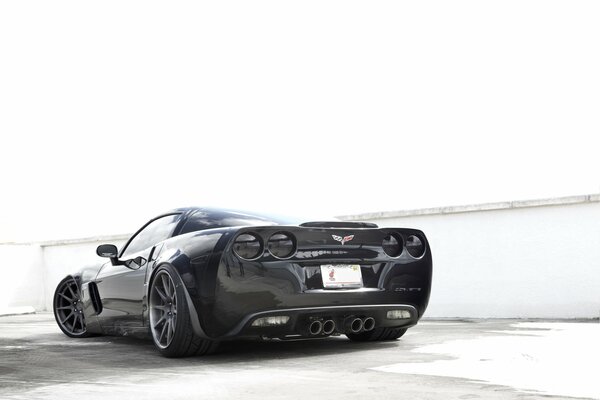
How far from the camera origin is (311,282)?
5750mm

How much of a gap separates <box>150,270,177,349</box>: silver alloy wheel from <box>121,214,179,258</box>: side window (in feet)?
1.90

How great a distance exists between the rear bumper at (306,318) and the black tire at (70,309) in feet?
10.1

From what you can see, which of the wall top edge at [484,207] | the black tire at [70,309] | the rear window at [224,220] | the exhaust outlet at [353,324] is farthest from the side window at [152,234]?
the wall top edge at [484,207]

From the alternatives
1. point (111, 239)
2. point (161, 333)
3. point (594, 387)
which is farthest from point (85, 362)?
point (111, 239)

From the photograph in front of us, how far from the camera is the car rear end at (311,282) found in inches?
219

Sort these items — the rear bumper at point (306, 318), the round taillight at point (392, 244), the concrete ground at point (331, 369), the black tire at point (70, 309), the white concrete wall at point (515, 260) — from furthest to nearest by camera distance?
the white concrete wall at point (515, 260)
the black tire at point (70, 309)
the round taillight at point (392, 244)
the rear bumper at point (306, 318)
the concrete ground at point (331, 369)

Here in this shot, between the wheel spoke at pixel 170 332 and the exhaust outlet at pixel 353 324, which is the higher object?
the wheel spoke at pixel 170 332

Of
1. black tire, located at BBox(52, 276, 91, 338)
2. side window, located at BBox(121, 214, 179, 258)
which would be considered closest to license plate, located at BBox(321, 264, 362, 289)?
side window, located at BBox(121, 214, 179, 258)

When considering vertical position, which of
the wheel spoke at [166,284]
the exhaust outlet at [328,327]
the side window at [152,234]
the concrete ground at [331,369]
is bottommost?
the concrete ground at [331,369]

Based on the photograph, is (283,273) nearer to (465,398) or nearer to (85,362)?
(85,362)

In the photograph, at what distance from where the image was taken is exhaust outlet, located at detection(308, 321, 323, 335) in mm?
5739

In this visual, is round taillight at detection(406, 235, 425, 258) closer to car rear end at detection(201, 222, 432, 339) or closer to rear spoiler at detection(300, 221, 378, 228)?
car rear end at detection(201, 222, 432, 339)

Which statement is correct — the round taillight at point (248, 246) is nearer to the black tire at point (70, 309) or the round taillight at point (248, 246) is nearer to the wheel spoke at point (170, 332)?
the wheel spoke at point (170, 332)

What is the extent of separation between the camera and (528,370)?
15.6ft
